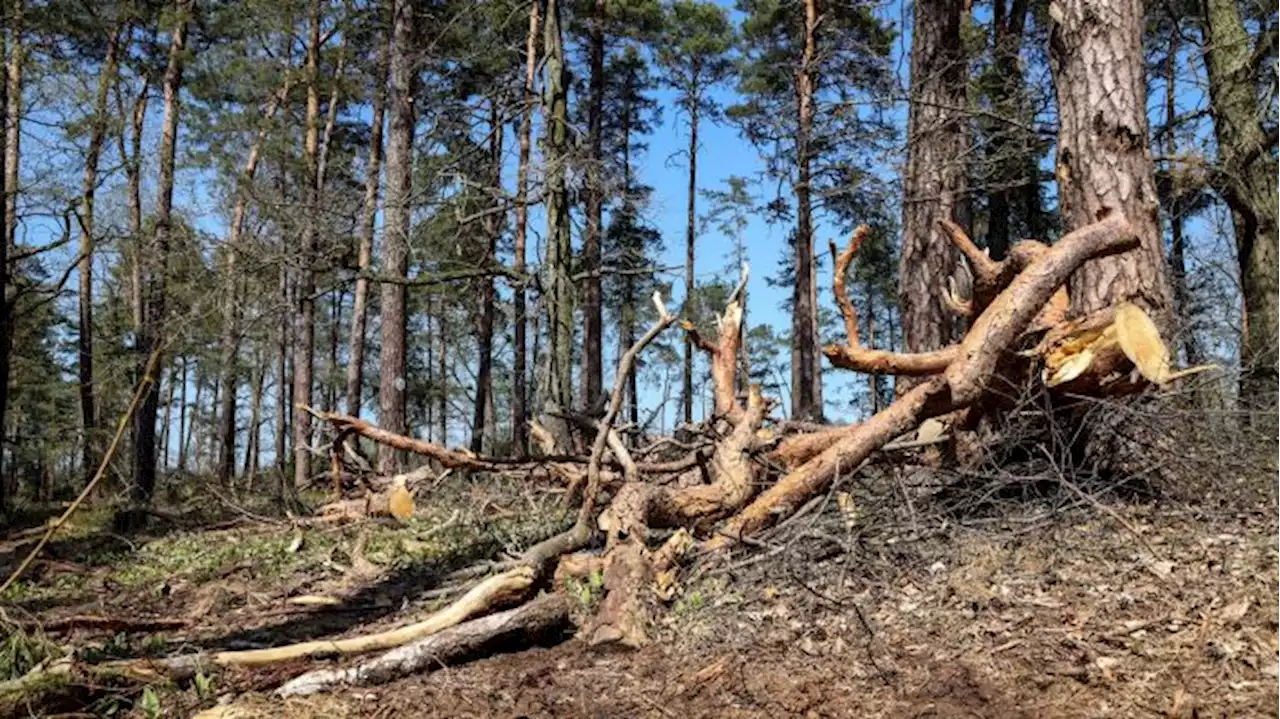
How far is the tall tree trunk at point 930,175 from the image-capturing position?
642 cm

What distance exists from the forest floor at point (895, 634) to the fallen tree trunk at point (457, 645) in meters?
0.07

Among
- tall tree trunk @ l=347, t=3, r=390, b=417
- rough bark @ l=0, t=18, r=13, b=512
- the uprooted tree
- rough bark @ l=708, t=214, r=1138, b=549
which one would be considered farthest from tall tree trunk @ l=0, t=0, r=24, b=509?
rough bark @ l=708, t=214, r=1138, b=549

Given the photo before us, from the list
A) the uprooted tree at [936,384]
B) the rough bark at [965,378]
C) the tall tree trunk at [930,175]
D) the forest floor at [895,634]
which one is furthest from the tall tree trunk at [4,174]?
the tall tree trunk at [930,175]

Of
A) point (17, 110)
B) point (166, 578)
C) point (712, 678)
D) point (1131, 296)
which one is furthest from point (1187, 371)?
point (17, 110)

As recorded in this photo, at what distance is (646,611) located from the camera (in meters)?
3.88

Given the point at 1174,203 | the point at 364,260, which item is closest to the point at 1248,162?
the point at 1174,203

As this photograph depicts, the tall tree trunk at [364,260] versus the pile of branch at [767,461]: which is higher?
the tall tree trunk at [364,260]

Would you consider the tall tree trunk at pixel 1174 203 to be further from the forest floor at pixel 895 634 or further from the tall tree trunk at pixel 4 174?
the tall tree trunk at pixel 4 174

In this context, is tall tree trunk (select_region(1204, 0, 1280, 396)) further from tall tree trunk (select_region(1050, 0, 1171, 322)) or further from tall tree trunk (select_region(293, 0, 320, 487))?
tall tree trunk (select_region(293, 0, 320, 487))

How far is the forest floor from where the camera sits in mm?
2828

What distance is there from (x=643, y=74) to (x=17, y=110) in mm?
15305

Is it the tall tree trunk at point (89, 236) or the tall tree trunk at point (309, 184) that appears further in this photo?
the tall tree trunk at point (309, 184)

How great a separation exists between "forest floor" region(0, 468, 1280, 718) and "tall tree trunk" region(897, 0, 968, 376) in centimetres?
230

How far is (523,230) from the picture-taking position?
17.6 metres
